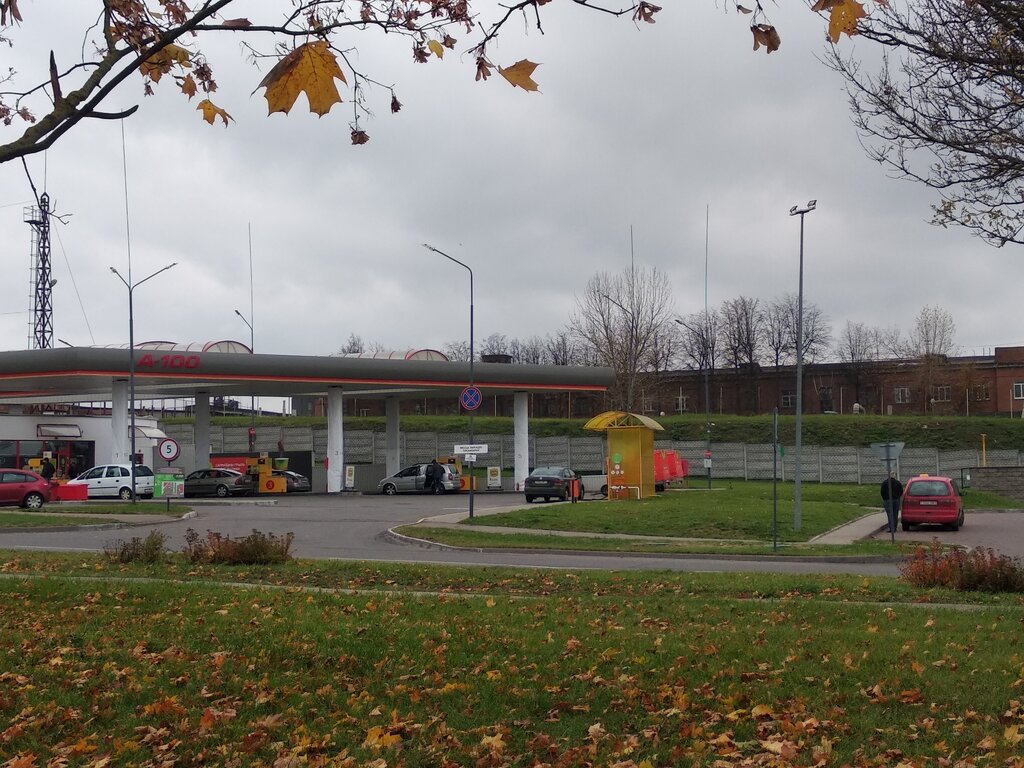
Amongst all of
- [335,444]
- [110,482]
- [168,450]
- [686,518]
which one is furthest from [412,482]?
[686,518]

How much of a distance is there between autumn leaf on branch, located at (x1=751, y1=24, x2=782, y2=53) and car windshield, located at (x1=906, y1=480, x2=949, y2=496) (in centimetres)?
2924

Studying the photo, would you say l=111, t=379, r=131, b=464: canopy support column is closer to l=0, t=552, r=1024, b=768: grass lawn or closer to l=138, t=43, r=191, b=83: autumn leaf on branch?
l=0, t=552, r=1024, b=768: grass lawn

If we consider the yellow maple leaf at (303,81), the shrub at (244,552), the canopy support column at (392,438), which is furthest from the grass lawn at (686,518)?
the yellow maple leaf at (303,81)

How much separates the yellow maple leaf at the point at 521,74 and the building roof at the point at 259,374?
4154 cm

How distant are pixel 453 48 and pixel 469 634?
205 inches

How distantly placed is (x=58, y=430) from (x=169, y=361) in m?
13.6

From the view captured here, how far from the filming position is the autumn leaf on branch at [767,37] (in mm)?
5832

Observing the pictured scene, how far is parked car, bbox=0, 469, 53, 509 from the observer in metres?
38.8

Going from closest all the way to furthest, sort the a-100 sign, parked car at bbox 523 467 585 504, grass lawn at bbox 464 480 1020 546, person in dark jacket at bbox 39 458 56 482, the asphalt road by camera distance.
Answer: the asphalt road < grass lawn at bbox 464 480 1020 546 < parked car at bbox 523 467 585 504 < the a-100 sign < person in dark jacket at bbox 39 458 56 482

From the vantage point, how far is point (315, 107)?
18.1 ft

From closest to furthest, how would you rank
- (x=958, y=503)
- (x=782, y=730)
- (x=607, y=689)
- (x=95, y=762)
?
(x=95, y=762) → (x=782, y=730) → (x=607, y=689) → (x=958, y=503)

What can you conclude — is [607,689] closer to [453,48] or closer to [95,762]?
[95,762]

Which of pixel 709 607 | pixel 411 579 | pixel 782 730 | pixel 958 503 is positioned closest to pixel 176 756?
pixel 782 730

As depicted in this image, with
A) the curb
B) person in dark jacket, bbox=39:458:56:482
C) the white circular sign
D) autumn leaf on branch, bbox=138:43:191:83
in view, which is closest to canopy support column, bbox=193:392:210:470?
person in dark jacket, bbox=39:458:56:482
